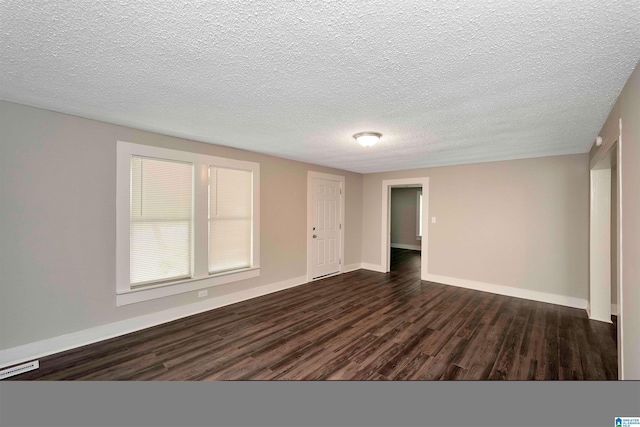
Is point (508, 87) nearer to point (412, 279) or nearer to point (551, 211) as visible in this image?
point (551, 211)

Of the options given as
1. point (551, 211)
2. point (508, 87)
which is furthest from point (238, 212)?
point (551, 211)

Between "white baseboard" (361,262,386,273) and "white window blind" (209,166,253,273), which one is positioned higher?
"white window blind" (209,166,253,273)

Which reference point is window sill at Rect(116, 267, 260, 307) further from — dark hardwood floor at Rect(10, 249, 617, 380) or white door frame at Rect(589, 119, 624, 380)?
white door frame at Rect(589, 119, 624, 380)

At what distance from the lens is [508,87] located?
6.14 feet

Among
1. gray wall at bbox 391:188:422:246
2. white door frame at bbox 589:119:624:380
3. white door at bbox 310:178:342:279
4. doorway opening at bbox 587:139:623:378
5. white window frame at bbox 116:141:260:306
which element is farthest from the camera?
gray wall at bbox 391:188:422:246

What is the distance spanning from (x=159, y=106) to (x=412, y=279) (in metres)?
5.08

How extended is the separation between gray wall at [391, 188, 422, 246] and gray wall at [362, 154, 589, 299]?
4.04 meters

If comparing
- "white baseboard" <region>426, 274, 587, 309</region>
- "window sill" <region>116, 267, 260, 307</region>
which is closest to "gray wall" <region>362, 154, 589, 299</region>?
"white baseboard" <region>426, 274, 587, 309</region>

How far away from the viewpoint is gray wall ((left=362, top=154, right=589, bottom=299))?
3.95m

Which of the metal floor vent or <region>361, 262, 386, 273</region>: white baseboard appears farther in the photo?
<region>361, 262, 386, 273</region>: white baseboard

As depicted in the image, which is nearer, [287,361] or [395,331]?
[287,361]

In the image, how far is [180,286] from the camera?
3.38 meters

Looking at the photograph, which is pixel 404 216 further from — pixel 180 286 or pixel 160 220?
pixel 160 220

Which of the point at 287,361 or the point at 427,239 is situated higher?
the point at 427,239
